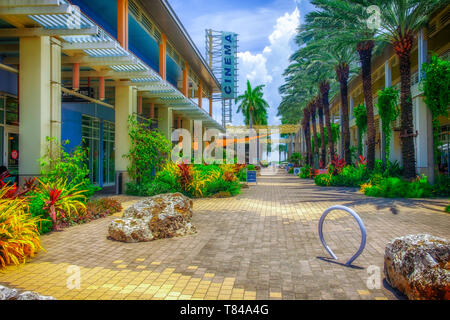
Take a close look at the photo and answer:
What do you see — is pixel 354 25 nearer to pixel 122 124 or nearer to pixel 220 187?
pixel 220 187

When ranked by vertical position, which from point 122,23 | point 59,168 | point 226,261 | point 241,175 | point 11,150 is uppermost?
point 122,23

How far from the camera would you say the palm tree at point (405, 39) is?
14.8m

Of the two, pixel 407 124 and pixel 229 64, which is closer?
pixel 407 124

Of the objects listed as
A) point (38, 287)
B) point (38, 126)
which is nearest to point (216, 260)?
point (38, 287)

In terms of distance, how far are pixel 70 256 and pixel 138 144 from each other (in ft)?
29.9

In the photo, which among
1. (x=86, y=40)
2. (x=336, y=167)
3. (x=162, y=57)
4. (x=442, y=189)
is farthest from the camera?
(x=336, y=167)

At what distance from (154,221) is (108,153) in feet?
42.4

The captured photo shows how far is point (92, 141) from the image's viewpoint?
54.2 feet

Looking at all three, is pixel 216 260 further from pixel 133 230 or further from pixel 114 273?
pixel 133 230

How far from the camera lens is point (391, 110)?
54.4 feet

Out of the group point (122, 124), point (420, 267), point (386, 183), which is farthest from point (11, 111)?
point (386, 183)

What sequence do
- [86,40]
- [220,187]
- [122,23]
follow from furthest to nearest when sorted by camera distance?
[220,187], [122,23], [86,40]

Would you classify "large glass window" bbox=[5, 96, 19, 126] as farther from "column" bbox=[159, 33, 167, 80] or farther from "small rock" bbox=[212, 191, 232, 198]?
"small rock" bbox=[212, 191, 232, 198]

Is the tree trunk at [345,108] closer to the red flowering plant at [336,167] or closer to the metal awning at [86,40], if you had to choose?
the red flowering plant at [336,167]
